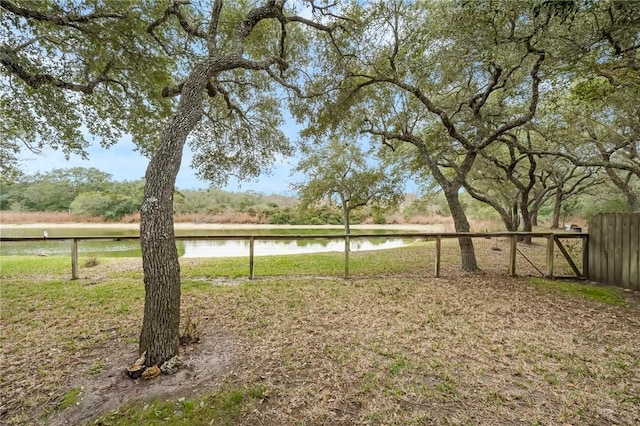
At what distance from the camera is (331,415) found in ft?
6.65

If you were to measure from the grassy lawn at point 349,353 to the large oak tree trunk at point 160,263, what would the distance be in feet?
1.07

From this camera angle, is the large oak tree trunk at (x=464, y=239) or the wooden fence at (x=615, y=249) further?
the large oak tree trunk at (x=464, y=239)

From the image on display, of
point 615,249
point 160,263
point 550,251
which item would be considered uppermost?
point 160,263

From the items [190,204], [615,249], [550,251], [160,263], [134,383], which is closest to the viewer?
[134,383]

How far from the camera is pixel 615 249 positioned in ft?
17.2

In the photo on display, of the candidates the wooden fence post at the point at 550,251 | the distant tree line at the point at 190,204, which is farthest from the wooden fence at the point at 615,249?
the distant tree line at the point at 190,204

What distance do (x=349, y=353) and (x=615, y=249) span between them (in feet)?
18.6

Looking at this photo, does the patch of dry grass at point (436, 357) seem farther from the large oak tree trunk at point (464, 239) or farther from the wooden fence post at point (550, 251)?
the large oak tree trunk at point (464, 239)

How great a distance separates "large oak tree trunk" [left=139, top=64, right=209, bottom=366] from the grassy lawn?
0.33 m

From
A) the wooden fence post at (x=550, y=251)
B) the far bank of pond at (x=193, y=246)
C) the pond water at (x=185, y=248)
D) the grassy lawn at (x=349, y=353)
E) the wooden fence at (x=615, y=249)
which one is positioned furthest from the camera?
the far bank of pond at (x=193, y=246)

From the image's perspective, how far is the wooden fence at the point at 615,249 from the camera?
16.1 feet

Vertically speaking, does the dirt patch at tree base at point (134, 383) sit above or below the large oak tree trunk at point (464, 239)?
below

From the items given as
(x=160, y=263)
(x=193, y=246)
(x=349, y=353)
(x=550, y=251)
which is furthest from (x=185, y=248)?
(x=550, y=251)

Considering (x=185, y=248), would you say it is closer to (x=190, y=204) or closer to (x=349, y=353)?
(x=349, y=353)
